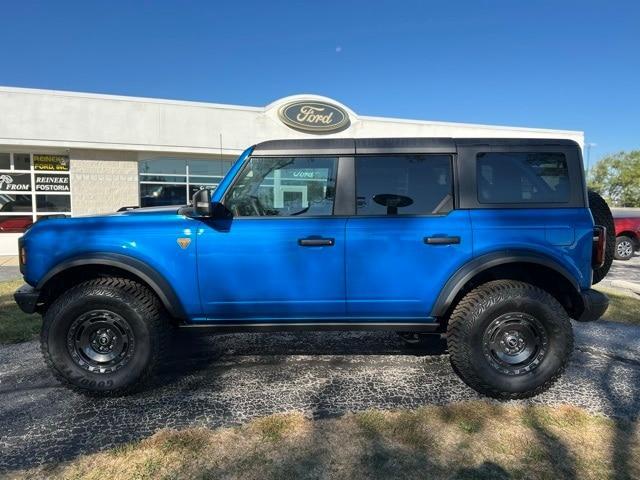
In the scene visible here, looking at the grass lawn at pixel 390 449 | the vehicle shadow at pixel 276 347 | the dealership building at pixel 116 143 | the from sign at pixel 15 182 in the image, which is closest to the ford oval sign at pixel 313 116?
the dealership building at pixel 116 143

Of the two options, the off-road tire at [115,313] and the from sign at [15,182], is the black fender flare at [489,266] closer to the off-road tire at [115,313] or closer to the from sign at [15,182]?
the off-road tire at [115,313]

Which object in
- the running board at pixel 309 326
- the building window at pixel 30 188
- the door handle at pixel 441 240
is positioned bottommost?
the running board at pixel 309 326

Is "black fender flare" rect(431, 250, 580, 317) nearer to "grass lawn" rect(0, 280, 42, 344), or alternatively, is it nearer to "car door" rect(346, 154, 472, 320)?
"car door" rect(346, 154, 472, 320)

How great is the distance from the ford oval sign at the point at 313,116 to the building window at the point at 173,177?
2357 mm

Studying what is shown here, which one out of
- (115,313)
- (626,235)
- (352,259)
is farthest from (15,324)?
(626,235)

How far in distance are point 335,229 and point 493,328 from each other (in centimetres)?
137

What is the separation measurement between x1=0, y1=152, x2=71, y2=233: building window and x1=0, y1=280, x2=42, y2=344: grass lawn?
722 centimetres

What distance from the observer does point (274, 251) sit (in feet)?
10.8

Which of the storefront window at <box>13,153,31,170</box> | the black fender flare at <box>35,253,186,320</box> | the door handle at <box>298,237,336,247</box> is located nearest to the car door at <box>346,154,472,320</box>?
the door handle at <box>298,237,336,247</box>

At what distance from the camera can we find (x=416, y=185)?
3.41 meters

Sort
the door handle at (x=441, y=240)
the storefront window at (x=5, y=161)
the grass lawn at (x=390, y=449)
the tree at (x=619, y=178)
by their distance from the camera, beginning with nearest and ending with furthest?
1. the grass lawn at (x=390, y=449)
2. the door handle at (x=441, y=240)
3. the storefront window at (x=5, y=161)
4. the tree at (x=619, y=178)

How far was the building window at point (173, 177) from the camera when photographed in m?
13.4

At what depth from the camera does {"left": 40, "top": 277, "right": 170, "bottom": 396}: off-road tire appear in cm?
324

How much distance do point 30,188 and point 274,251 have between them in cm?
1241
